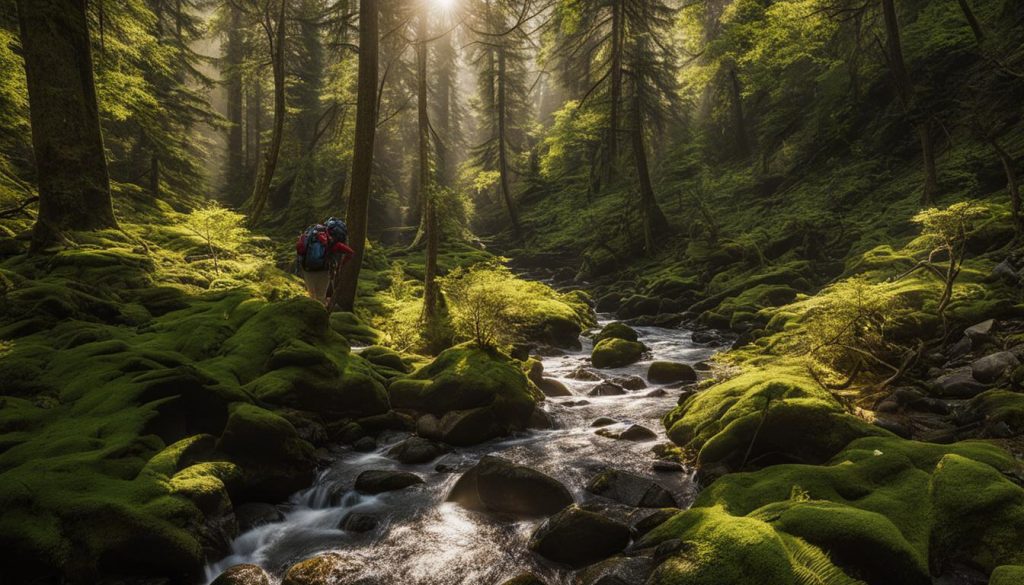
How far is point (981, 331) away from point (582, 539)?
7.03 metres

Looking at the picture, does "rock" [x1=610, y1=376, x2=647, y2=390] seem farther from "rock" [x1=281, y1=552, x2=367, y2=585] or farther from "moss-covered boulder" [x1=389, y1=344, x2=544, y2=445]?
"rock" [x1=281, y1=552, x2=367, y2=585]

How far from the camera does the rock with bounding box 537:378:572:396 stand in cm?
1029

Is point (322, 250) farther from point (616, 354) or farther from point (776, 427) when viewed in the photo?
point (776, 427)

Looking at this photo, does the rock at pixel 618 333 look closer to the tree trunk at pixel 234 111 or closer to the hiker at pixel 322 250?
the hiker at pixel 322 250

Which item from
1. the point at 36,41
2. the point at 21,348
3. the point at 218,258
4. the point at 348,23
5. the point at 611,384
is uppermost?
the point at 348,23

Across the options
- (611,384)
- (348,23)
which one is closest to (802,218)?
(611,384)

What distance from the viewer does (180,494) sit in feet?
15.5

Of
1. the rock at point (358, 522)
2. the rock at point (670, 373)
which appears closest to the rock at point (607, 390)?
the rock at point (670, 373)

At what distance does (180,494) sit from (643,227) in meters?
20.2

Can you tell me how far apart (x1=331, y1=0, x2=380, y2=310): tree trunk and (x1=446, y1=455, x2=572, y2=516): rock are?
20.4 feet

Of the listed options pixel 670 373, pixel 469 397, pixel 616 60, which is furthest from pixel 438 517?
pixel 616 60

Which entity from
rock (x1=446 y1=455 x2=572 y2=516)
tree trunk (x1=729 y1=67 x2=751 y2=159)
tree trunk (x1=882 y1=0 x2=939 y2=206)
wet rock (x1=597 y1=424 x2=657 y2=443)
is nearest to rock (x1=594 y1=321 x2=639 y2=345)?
wet rock (x1=597 y1=424 x2=657 y2=443)

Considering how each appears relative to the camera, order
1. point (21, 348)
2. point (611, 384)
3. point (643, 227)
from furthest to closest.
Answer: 1. point (643, 227)
2. point (611, 384)
3. point (21, 348)

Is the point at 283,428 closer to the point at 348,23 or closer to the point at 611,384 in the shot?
the point at 611,384
